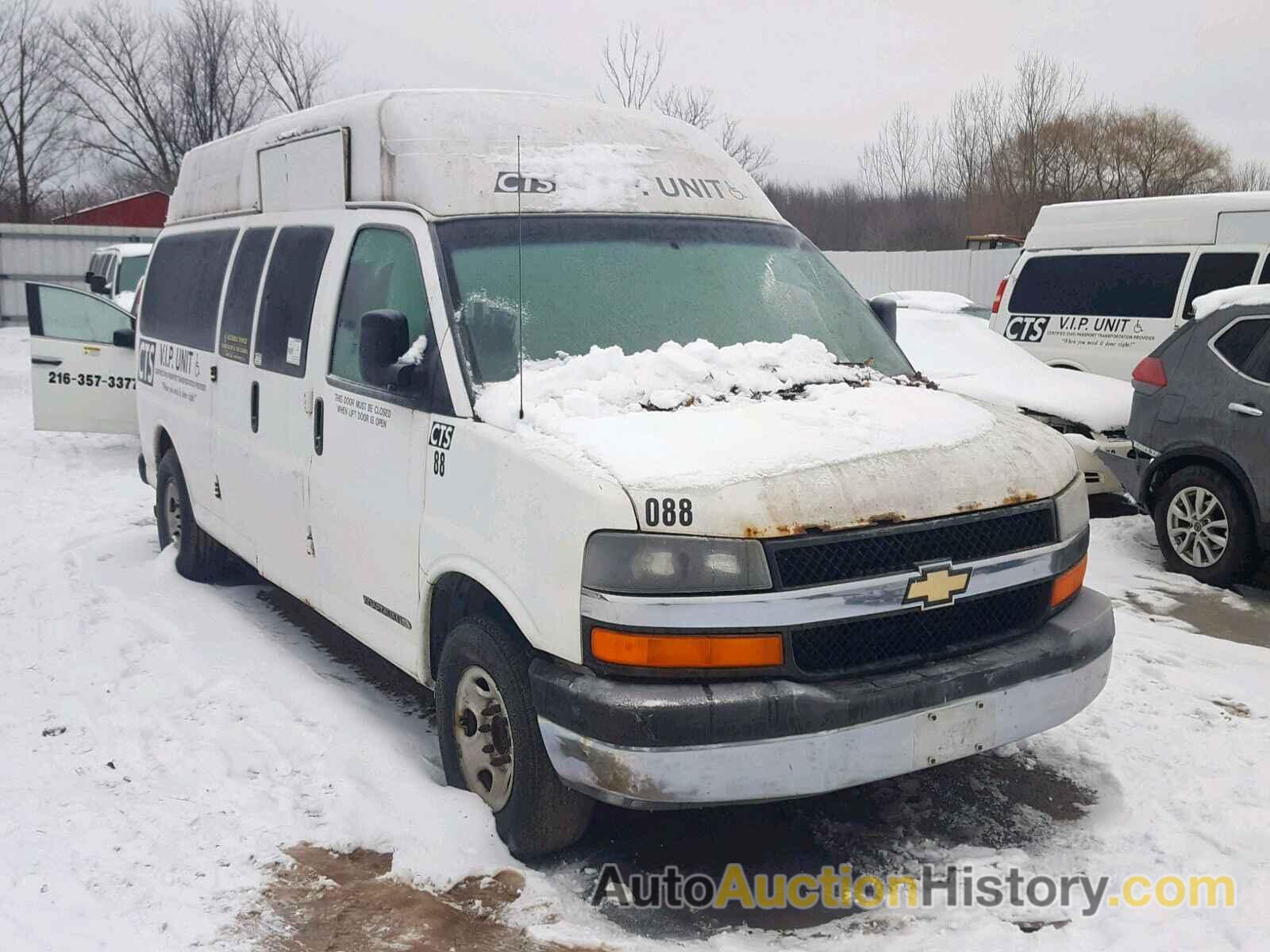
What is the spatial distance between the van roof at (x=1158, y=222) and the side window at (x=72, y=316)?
335 inches

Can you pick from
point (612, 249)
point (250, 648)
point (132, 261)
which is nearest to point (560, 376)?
point (612, 249)

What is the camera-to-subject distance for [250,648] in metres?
5.75

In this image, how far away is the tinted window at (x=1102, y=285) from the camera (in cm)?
1015

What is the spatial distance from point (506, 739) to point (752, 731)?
96 cm

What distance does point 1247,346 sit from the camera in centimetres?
716

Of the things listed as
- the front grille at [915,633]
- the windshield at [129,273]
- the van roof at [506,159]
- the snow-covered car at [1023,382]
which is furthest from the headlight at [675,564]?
the windshield at [129,273]

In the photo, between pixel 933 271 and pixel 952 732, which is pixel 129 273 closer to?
pixel 933 271

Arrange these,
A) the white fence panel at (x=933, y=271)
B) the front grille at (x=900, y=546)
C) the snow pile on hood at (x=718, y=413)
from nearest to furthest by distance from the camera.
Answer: the front grille at (x=900, y=546) → the snow pile on hood at (x=718, y=413) → the white fence panel at (x=933, y=271)

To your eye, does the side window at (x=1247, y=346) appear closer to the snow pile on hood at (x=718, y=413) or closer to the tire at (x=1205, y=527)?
the tire at (x=1205, y=527)

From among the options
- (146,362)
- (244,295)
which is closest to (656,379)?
(244,295)

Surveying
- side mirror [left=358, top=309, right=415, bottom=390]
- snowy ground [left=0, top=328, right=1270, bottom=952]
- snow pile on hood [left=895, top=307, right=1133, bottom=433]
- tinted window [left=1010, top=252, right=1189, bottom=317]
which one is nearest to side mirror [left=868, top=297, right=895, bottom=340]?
snowy ground [left=0, top=328, right=1270, bottom=952]

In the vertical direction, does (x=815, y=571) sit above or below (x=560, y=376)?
below

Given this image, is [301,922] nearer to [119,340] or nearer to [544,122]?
[544,122]

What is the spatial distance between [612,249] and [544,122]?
0.77 metres
